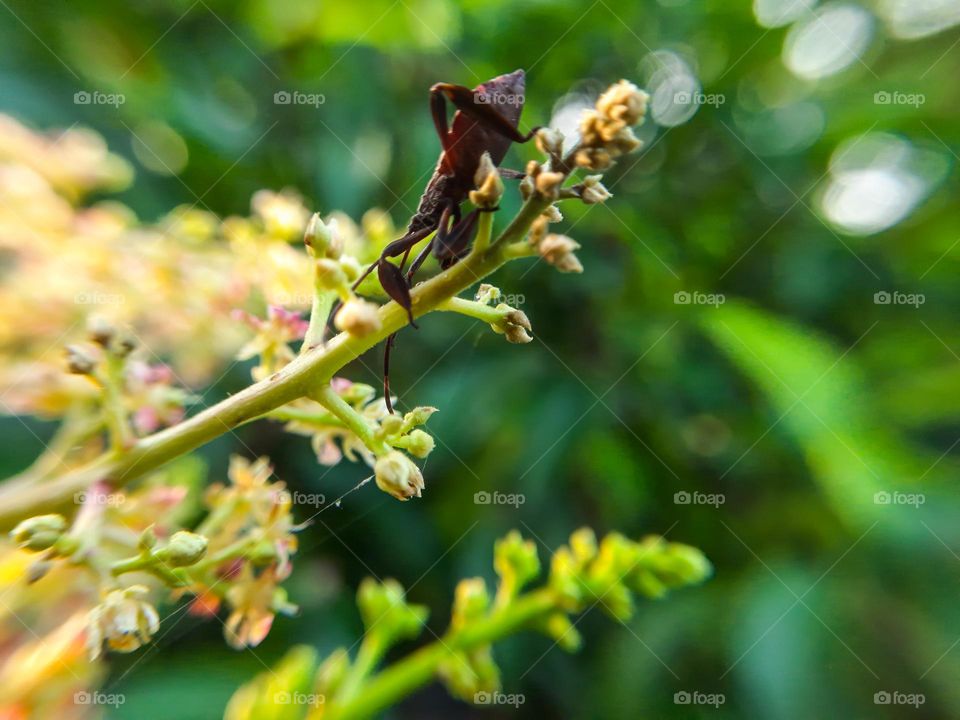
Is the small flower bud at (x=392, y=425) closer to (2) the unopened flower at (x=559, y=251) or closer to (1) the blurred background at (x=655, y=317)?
(2) the unopened flower at (x=559, y=251)

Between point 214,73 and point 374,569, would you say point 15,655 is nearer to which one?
point 374,569

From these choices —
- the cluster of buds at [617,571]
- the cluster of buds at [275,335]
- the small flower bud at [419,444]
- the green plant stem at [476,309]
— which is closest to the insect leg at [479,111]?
the green plant stem at [476,309]

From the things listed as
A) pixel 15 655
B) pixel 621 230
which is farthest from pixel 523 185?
pixel 621 230

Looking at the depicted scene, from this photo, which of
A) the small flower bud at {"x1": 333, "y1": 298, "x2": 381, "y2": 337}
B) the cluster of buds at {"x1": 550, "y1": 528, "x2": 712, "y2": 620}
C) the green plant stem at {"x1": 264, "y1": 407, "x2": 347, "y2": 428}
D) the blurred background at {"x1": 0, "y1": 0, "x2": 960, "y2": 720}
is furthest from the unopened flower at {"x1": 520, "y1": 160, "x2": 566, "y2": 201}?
the blurred background at {"x1": 0, "y1": 0, "x2": 960, "y2": 720}

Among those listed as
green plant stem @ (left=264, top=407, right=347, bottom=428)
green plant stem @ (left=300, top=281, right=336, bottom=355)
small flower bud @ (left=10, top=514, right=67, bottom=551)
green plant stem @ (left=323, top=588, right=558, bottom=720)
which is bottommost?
green plant stem @ (left=323, top=588, right=558, bottom=720)

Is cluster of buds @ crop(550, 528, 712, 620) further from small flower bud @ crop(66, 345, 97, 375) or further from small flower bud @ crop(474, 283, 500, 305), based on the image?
small flower bud @ crop(66, 345, 97, 375)
